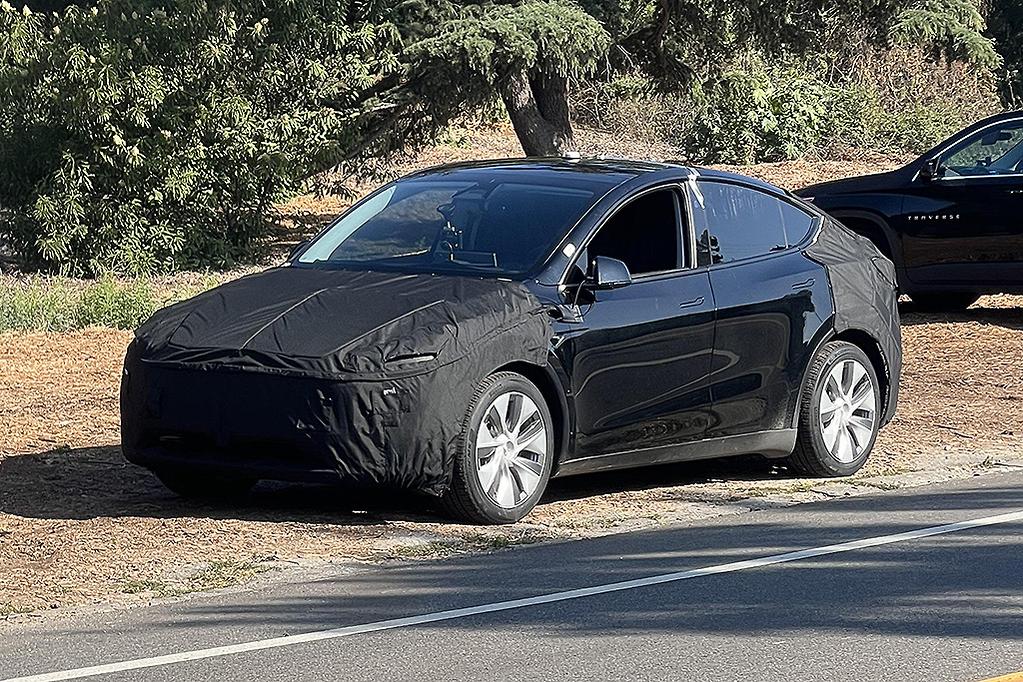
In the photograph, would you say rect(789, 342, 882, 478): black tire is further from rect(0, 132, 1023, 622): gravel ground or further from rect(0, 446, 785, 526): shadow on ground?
rect(0, 446, 785, 526): shadow on ground

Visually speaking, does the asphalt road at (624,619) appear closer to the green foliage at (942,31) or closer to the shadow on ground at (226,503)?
the shadow on ground at (226,503)

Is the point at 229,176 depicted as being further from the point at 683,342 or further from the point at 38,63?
the point at 683,342

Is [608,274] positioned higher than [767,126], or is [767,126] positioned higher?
[767,126]

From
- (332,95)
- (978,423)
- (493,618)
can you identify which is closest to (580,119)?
(332,95)

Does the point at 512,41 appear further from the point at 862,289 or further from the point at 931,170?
the point at 862,289

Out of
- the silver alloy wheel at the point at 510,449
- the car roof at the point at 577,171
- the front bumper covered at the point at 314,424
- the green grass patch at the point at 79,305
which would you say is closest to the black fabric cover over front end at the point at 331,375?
the front bumper covered at the point at 314,424

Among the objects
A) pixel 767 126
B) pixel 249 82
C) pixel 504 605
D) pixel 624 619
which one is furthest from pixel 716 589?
pixel 767 126

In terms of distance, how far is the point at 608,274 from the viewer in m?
8.84

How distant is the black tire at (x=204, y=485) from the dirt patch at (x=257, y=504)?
0.29ft

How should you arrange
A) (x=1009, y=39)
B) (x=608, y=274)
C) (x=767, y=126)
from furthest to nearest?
(x=1009, y=39), (x=767, y=126), (x=608, y=274)

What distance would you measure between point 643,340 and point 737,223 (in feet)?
3.73

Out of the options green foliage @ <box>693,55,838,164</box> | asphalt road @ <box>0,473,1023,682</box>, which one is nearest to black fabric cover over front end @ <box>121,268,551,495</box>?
asphalt road @ <box>0,473,1023,682</box>

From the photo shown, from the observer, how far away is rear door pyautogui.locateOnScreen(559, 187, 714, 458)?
29.1ft

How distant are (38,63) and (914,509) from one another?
53.1ft
